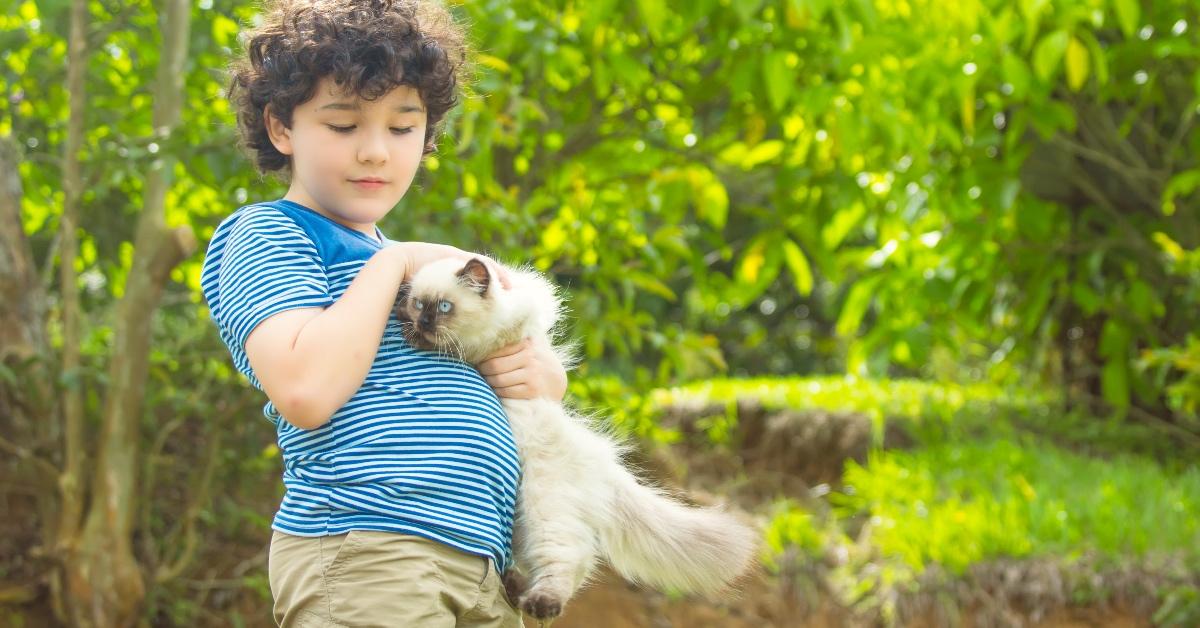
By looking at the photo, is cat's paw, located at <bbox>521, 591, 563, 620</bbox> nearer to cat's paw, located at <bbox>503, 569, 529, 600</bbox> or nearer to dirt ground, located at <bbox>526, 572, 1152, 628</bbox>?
cat's paw, located at <bbox>503, 569, 529, 600</bbox>

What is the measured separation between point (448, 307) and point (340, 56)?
382mm

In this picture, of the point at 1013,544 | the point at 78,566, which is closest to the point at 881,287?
the point at 1013,544

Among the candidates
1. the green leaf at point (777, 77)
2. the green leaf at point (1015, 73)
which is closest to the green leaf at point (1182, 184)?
the green leaf at point (1015, 73)

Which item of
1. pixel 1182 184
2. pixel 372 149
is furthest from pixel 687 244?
pixel 372 149

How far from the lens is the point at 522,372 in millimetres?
1803

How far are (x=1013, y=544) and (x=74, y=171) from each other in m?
3.50

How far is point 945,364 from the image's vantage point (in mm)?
8906

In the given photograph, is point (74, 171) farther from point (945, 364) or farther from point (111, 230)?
point (945, 364)

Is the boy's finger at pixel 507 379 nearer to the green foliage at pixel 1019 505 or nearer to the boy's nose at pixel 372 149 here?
the boy's nose at pixel 372 149

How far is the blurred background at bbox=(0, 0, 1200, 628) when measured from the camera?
3393 millimetres

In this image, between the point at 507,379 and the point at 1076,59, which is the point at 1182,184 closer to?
the point at 1076,59

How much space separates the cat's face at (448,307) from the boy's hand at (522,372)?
0.04 metres

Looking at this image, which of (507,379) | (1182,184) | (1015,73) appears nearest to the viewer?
(507,379)

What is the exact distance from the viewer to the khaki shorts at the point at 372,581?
4.93 ft
